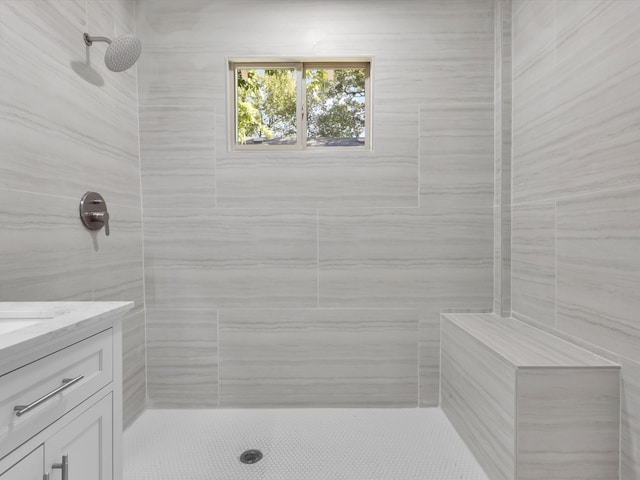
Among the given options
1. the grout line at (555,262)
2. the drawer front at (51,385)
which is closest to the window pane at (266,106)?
the grout line at (555,262)

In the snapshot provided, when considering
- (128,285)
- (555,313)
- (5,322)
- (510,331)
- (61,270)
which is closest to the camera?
(5,322)

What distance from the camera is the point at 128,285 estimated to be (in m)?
2.04

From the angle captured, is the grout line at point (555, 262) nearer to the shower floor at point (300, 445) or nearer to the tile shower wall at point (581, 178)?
the tile shower wall at point (581, 178)

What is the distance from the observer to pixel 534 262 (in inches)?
73.7

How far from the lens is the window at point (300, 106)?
2.26 meters

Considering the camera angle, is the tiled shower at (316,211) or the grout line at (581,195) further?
the tiled shower at (316,211)

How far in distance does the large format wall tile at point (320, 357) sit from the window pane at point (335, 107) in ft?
3.34

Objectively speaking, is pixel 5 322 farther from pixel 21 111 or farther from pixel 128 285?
pixel 128 285

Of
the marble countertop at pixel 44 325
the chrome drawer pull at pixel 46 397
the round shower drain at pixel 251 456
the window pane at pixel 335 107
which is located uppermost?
the window pane at pixel 335 107

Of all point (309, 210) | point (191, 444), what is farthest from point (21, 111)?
point (191, 444)

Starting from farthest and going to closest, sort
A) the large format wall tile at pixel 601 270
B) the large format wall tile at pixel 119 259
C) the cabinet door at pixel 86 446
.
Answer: the large format wall tile at pixel 119 259 → the large format wall tile at pixel 601 270 → the cabinet door at pixel 86 446

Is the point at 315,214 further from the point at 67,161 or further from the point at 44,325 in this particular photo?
the point at 44,325

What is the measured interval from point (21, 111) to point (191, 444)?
158 centimetres

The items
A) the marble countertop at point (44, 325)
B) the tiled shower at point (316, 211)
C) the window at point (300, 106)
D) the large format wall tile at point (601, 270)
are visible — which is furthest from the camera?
the window at point (300, 106)
